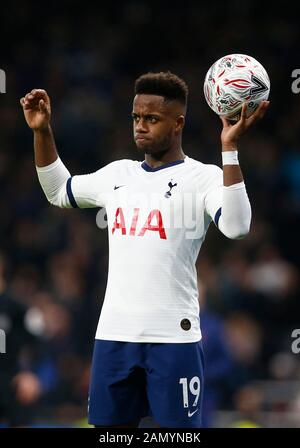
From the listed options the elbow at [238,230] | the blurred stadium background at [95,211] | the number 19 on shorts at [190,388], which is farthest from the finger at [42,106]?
the blurred stadium background at [95,211]

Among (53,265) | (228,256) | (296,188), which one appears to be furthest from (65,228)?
(296,188)

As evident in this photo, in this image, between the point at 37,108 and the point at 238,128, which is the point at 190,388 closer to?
the point at 238,128

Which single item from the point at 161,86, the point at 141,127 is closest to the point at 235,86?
the point at 161,86

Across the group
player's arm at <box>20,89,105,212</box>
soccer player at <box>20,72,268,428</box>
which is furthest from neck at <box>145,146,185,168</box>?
player's arm at <box>20,89,105,212</box>

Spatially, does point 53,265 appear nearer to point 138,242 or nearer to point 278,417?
point 278,417

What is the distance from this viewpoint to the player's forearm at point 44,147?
212 inches

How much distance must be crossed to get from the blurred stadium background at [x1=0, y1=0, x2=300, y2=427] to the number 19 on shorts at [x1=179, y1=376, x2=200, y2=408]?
8.99 feet

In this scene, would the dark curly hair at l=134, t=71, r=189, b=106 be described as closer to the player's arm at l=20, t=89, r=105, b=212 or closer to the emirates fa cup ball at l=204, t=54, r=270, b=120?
the emirates fa cup ball at l=204, t=54, r=270, b=120

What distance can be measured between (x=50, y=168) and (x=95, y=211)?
650 cm

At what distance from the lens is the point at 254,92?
16.6 feet

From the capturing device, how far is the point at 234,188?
480 cm

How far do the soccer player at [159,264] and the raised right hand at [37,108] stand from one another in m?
0.46

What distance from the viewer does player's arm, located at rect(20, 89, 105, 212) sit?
5.35 metres

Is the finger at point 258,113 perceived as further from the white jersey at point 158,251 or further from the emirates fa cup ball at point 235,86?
the white jersey at point 158,251
